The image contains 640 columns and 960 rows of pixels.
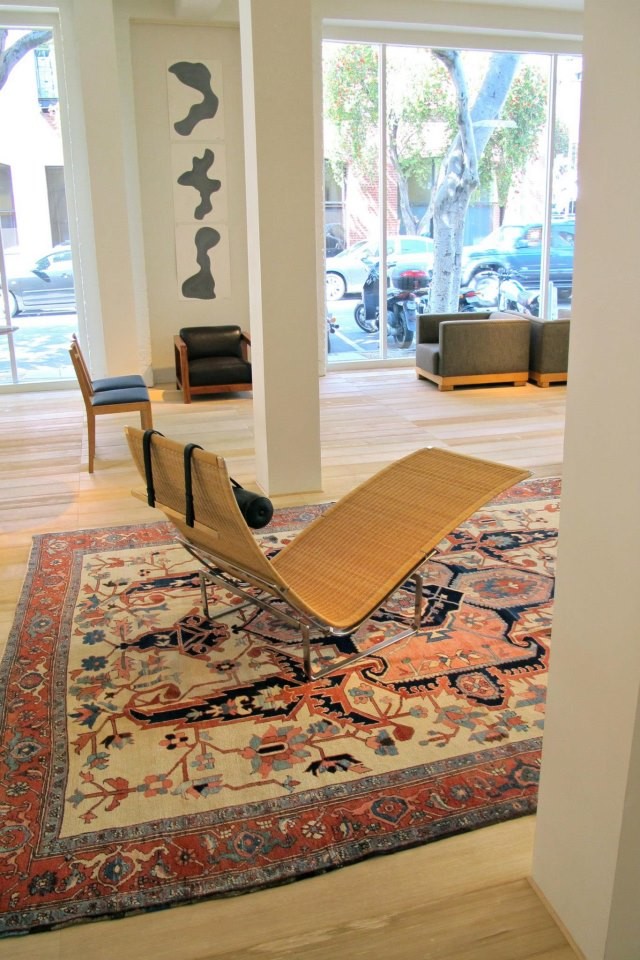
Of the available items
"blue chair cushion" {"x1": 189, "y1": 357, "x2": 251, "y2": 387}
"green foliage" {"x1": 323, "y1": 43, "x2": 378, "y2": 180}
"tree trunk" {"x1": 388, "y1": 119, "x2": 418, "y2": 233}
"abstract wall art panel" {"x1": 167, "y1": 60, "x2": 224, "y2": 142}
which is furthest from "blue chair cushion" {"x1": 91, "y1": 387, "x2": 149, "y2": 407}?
"tree trunk" {"x1": 388, "y1": 119, "x2": 418, "y2": 233}

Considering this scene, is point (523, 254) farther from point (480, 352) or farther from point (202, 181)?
point (202, 181)

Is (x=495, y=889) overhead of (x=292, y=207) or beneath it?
beneath

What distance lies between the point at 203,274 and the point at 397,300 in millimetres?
2276

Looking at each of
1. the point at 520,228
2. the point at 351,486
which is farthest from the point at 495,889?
the point at 520,228

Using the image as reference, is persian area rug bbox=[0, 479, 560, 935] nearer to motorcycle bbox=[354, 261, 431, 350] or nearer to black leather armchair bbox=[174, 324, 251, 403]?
black leather armchair bbox=[174, 324, 251, 403]

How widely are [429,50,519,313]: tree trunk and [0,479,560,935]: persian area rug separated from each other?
20.7ft

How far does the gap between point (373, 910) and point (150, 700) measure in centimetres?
127

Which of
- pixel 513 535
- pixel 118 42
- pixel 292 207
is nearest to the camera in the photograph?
pixel 513 535

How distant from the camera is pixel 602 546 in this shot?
1796 mm

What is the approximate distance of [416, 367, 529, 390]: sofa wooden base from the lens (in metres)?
8.71

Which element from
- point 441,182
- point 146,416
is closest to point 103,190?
point 146,416

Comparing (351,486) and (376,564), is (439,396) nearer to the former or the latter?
(351,486)

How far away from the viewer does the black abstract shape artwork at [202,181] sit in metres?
8.87

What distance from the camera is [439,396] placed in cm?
845
